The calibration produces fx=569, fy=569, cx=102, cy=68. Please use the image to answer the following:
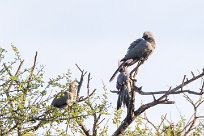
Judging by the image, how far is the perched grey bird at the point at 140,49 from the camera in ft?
48.5

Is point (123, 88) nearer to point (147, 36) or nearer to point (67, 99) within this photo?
point (147, 36)

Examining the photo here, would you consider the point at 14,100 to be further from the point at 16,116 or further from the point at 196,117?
the point at 196,117

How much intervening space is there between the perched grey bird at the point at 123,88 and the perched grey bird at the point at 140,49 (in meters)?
1.15

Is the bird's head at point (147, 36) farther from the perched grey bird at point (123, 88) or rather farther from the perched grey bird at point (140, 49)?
the perched grey bird at point (123, 88)

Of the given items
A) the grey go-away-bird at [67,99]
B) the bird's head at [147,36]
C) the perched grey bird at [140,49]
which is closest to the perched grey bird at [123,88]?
the perched grey bird at [140,49]

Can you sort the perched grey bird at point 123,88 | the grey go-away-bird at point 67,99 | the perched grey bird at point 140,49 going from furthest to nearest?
the grey go-away-bird at point 67,99, the perched grey bird at point 140,49, the perched grey bird at point 123,88

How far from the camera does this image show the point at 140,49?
1534cm

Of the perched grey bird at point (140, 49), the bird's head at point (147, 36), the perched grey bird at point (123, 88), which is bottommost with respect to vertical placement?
the perched grey bird at point (123, 88)

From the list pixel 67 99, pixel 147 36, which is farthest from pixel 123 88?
pixel 67 99

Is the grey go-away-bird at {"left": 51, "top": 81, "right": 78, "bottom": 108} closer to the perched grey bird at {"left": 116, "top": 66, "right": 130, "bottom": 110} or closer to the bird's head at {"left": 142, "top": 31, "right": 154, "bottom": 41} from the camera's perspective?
the bird's head at {"left": 142, "top": 31, "right": 154, "bottom": 41}

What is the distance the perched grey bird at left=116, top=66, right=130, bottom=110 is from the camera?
12.8 metres

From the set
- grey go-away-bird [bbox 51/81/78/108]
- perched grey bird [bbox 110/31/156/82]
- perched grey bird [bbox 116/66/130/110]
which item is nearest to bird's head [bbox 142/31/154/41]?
perched grey bird [bbox 110/31/156/82]

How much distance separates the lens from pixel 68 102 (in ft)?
61.0

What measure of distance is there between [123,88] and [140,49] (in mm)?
2593
